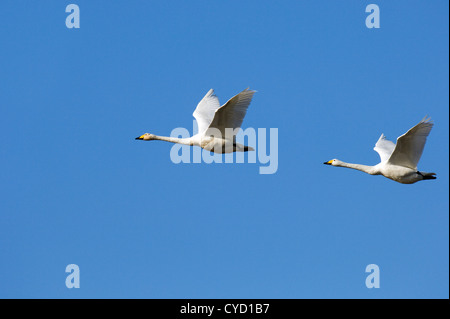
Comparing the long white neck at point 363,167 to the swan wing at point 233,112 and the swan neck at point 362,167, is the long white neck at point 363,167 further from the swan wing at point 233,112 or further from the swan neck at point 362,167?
the swan wing at point 233,112

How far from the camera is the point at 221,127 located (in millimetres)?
32281

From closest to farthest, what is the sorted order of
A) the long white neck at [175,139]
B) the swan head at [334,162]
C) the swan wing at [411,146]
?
1. the swan wing at [411,146]
2. the long white neck at [175,139]
3. the swan head at [334,162]

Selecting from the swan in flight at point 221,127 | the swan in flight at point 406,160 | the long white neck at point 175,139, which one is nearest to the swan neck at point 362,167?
the swan in flight at point 406,160

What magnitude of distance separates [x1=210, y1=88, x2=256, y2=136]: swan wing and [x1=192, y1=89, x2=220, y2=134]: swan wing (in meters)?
2.27

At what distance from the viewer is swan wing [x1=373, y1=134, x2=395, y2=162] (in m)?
34.9

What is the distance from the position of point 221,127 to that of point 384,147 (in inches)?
279

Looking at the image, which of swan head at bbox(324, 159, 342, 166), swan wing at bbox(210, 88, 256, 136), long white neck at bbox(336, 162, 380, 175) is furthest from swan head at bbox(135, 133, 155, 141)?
long white neck at bbox(336, 162, 380, 175)

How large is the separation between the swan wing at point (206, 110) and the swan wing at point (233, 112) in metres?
2.27

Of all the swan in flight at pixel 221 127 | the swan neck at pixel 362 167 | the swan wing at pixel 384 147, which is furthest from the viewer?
the swan wing at pixel 384 147

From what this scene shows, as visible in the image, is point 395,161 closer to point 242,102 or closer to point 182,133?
point 242,102

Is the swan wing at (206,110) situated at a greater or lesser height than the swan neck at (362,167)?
greater

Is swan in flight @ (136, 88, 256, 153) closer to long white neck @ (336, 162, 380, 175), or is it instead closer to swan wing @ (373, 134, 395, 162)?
long white neck @ (336, 162, 380, 175)

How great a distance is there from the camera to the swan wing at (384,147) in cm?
3494
